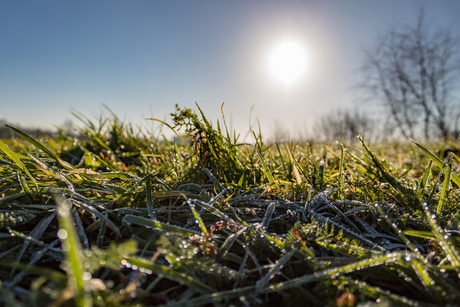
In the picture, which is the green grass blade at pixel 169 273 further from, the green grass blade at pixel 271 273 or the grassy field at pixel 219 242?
the green grass blade at pixel 271 273

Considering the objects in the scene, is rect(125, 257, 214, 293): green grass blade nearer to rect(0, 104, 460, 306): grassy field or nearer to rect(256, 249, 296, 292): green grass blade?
rect(0, 104, 460, 306): grassy field

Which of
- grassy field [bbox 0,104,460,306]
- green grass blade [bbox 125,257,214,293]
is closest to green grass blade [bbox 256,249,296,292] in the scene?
grassy field [bbox 0,104,460,306]

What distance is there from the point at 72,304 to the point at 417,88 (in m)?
24.2

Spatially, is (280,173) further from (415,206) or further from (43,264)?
(43,264)

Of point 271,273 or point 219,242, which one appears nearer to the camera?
point 271,273

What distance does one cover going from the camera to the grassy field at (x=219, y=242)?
2.00 feet

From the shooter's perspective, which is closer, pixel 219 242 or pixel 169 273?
pixel 169 273

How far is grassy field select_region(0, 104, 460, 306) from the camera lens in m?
0.61

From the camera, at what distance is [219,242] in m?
0.88

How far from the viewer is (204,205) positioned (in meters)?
0.92

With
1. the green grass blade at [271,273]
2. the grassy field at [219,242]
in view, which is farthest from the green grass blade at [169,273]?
the green grass blade at [271,273]

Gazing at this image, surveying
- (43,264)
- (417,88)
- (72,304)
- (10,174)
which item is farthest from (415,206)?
(417,88)

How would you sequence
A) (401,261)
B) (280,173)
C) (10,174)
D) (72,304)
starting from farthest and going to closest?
(280,173) < (10,174) < (401,261) < (72,304)

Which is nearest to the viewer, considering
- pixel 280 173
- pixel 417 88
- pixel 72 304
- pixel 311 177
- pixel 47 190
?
pixel 72 304
